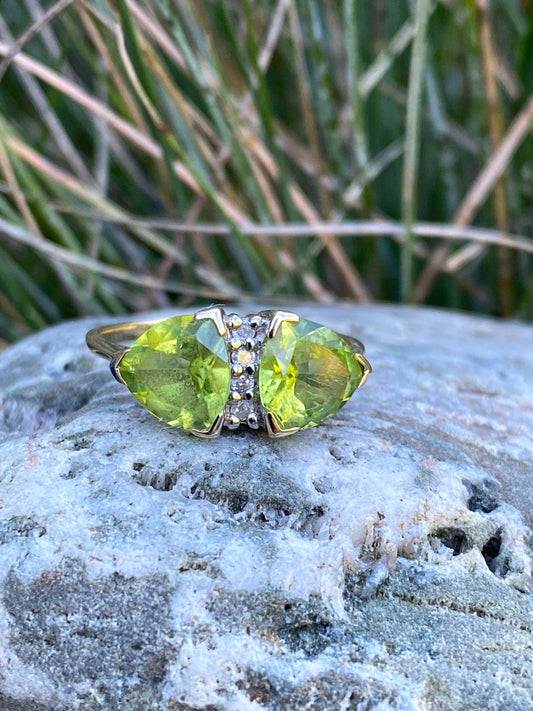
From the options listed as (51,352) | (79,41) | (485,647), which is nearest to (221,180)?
(79,41)

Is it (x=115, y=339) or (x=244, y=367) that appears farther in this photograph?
(x=115, y=339)

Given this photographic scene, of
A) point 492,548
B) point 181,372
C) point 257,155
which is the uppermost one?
point 257,155

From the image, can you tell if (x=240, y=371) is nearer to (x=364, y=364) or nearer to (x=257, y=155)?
(x=364, y=364)

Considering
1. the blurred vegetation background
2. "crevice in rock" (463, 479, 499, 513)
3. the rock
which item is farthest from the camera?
the blurred vegetation background

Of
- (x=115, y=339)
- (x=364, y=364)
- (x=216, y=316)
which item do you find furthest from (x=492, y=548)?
(x=115, y=339)

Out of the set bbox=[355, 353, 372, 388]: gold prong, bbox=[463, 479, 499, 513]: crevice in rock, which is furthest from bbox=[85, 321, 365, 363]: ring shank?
bbox=[463, 479, 499, 513]: crevice in rock

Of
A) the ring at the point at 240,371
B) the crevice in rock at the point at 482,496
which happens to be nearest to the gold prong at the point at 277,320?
the ring at the point at 240,371

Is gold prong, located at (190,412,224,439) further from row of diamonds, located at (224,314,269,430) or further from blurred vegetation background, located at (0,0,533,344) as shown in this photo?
blurred vegetation background, located at (0,0,533,344)
